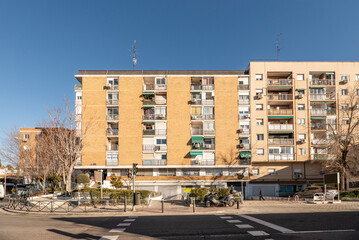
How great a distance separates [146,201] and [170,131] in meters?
19.5

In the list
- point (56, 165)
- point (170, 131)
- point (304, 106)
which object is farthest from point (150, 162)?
point (304, 106)

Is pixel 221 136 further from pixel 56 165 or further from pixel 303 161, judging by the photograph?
pixel 56 165

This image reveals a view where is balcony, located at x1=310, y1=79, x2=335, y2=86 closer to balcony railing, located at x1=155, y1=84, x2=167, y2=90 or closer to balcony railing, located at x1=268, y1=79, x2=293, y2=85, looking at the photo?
balcony railing, located at x1=268, y1=79, x2=293, y2=85

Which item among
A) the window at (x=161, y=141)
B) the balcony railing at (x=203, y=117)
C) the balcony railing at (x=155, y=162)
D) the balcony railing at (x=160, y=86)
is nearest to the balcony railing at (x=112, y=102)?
the balcony railing at (x=160, y=86)

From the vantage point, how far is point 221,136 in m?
42.5

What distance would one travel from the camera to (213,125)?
140 ft

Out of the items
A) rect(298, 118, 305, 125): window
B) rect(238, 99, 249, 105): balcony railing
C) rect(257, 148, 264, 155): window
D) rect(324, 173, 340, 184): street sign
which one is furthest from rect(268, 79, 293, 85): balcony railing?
rect(324, 173, 340, 184): street sign

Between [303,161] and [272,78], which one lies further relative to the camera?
[272,78]

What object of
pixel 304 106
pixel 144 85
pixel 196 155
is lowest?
pixel 196 155

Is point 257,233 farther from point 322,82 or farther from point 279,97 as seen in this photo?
point 322,82

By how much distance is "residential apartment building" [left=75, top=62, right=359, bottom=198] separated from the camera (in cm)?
4197

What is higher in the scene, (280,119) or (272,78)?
(272,78)

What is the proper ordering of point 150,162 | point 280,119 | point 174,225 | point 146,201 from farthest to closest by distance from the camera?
point 280,119
point 150,162
point 146,201
point 174,225

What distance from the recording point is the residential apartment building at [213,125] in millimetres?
41969
